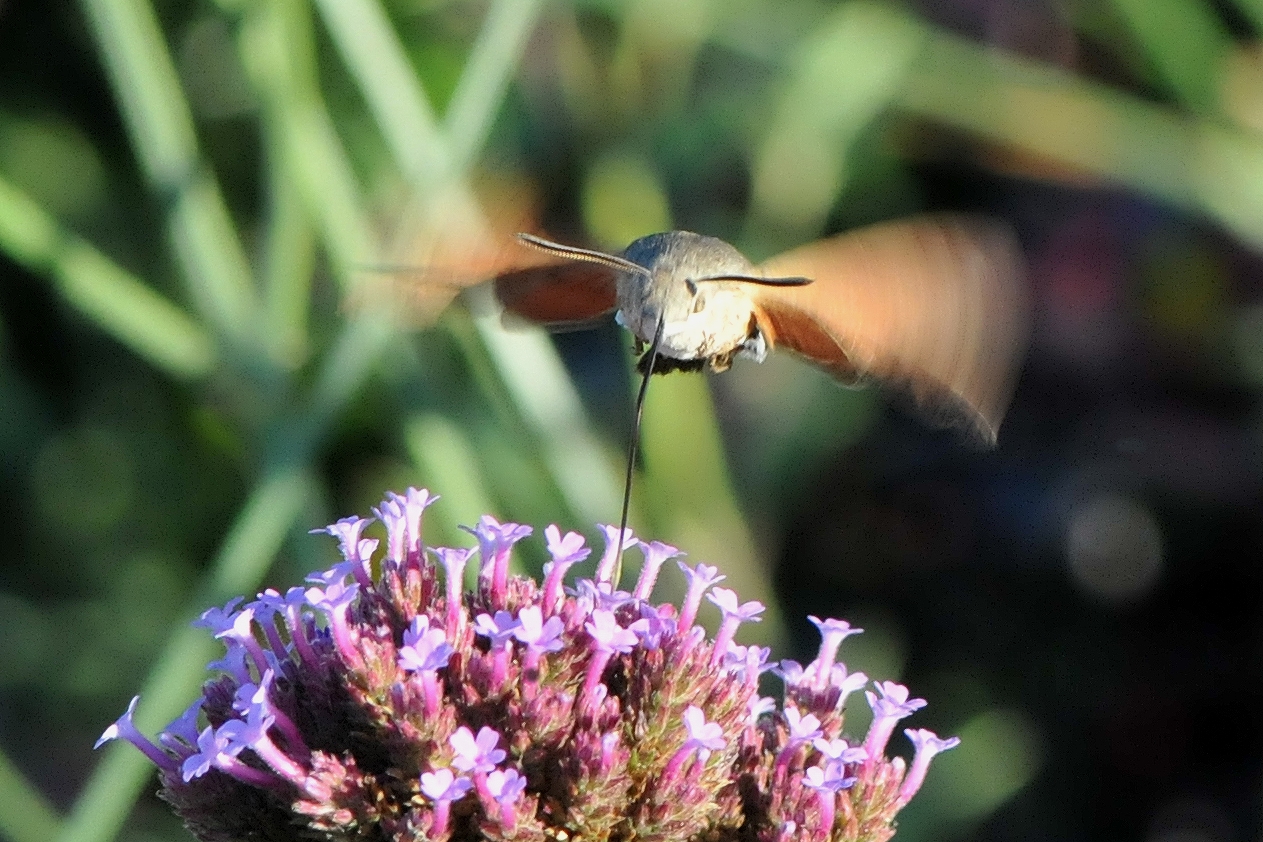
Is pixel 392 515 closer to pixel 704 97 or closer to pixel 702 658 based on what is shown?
pixel 702 658

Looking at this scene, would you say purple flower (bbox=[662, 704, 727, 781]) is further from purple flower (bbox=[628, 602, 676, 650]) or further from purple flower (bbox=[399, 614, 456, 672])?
purple flower (bbox=[399, 614, 456, 672])

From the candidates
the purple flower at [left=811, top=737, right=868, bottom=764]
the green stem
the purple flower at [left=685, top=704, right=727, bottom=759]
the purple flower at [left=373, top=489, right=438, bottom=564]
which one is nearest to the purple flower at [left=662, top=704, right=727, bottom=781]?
the purple flower at [left=685, top=704, right=727, bottom=759]

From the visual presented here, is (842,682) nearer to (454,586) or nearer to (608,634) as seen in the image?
(608,634)

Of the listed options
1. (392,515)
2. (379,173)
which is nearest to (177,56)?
(379,173)

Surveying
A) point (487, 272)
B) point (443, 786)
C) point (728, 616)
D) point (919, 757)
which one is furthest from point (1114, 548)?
point (443, 786)

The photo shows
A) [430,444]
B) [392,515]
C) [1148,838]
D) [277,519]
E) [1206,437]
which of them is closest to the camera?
[392,515]

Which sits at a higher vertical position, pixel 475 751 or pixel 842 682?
pixel 842 682

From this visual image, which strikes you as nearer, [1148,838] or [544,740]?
[544,740]

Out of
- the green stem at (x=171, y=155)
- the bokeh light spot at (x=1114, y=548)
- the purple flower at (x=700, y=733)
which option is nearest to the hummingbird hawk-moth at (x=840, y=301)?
the purple flower at (x=700, y=733)
